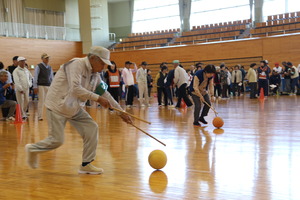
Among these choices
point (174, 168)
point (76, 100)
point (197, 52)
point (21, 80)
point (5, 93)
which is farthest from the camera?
point (197, 52)

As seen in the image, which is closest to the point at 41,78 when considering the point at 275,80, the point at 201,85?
the point at 201,85

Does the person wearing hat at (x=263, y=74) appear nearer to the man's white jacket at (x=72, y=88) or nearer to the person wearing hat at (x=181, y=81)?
the person wearing hat at (x=181, y=81)

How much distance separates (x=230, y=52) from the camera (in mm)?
23234

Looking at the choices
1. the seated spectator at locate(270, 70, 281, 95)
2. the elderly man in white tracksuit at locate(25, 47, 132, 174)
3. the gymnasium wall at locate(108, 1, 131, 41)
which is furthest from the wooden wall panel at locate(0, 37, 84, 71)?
the elderly man in white tracksuit at locate(25, 47, 132, 174)

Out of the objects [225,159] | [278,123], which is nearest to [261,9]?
[278,123]

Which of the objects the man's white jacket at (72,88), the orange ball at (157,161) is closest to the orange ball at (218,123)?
the orange ball at (157,161)

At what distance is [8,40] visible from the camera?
24.2m

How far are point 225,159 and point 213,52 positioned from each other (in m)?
19.7

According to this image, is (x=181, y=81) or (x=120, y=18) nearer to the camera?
(x=181, y=81)

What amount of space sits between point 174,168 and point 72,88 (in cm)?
154

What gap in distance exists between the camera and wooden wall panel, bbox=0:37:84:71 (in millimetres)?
24188

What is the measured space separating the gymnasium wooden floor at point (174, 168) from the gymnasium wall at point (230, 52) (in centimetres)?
1469

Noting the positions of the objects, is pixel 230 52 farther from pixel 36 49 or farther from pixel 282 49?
pixel 36 49

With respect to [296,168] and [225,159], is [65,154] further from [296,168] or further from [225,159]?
[296,168]
